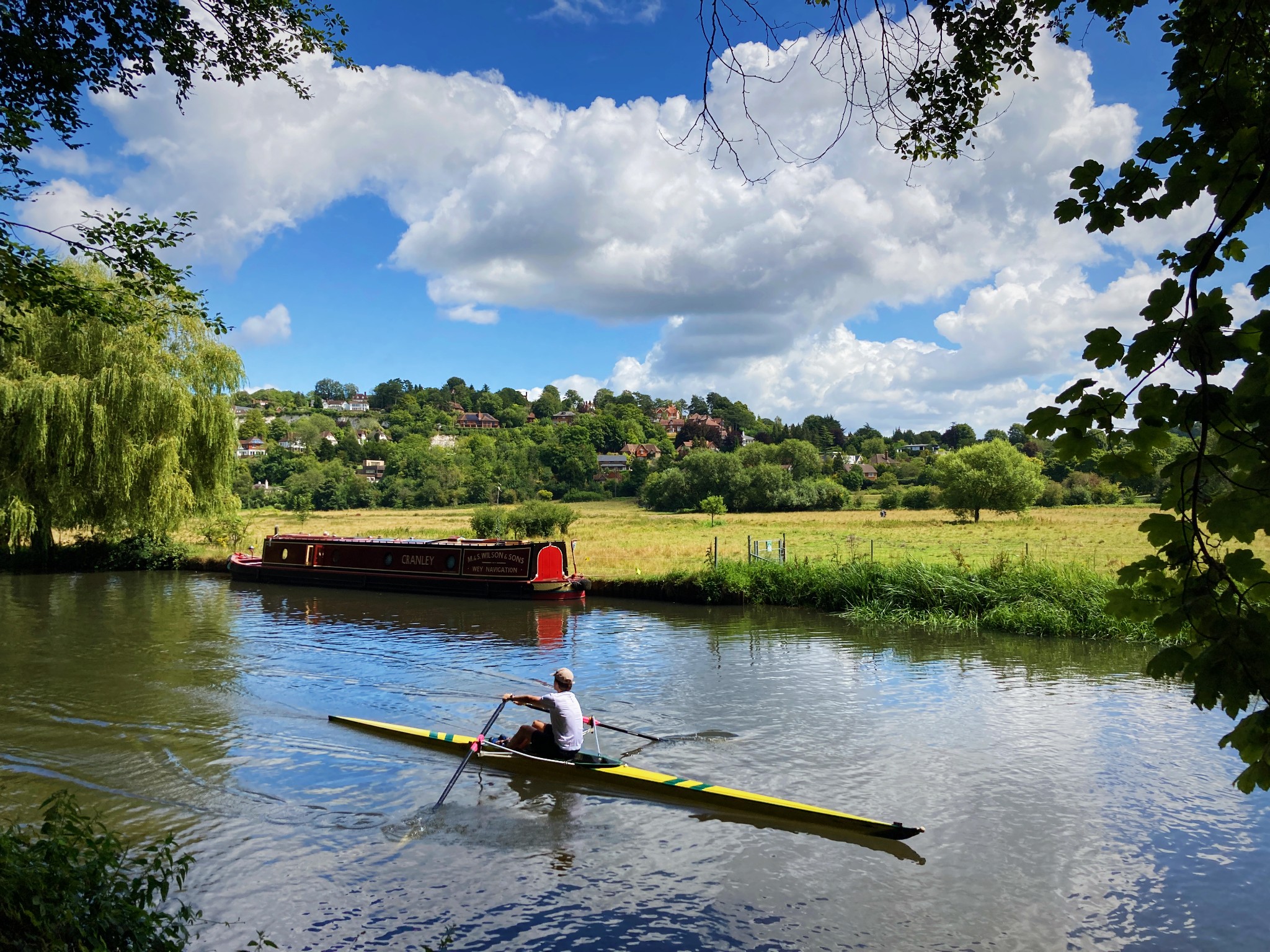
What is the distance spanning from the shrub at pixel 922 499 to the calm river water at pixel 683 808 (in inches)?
2168

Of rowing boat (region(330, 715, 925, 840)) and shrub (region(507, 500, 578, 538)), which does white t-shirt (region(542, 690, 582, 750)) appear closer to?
rowing boat (region(330, 715, 925, 840))

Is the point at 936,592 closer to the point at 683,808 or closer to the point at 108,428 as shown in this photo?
the point at 683,808

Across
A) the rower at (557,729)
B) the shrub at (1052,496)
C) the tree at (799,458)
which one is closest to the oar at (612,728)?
the rower at (557,729)

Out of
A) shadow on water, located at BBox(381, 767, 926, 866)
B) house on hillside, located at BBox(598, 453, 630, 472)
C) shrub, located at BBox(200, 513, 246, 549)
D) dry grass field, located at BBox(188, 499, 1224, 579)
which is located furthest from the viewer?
house on hillside, located at BBox(598, 453, 630, 472)

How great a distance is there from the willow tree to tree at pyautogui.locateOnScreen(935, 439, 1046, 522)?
146ft

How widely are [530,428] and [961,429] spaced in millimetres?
88645

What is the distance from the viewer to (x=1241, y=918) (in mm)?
6863

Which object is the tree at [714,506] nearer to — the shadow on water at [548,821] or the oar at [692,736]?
the oar at [692,736]

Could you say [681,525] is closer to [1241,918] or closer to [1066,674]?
[1066,674]

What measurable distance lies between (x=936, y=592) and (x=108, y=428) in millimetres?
25488

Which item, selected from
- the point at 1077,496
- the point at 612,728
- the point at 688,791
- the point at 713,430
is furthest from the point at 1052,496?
the point at 713,430

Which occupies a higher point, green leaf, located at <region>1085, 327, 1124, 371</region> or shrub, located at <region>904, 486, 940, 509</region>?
shrub, located at <region>904, 486, 940, 509</region>

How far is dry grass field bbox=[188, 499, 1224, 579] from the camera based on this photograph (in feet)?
98.5

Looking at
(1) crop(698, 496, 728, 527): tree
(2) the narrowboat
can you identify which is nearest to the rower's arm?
(2) the narrowboat
